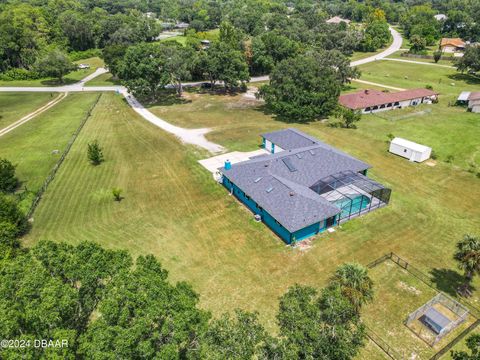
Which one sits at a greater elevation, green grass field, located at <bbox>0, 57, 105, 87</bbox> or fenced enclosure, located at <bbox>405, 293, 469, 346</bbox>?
green grass field, located at <bbox>0, 57, 105, 87</bbox>

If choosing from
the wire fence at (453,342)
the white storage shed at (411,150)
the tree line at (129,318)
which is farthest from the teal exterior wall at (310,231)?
the white storage shed at (411,150)

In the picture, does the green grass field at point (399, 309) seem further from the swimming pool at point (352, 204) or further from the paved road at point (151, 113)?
the paved road at point (151, 113)

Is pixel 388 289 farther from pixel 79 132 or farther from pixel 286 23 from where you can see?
pixel 286 23

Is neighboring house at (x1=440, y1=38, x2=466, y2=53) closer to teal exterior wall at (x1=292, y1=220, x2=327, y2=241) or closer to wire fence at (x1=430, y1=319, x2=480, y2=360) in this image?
teal exterior wall at (x1=292, y1=220, x2=327, y2=241)

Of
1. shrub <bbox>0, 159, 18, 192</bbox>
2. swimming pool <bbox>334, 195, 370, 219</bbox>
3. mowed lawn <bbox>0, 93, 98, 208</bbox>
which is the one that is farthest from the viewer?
mowed lawn <bbox>0, 93, 98, 208</bbox>

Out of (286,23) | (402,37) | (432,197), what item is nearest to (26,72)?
(286,23)

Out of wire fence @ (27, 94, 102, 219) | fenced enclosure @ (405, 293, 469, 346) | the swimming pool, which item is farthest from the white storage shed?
wire fence @ (27, 94, 102, 219)

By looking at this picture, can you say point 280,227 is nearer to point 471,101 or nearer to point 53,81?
point 471,101
